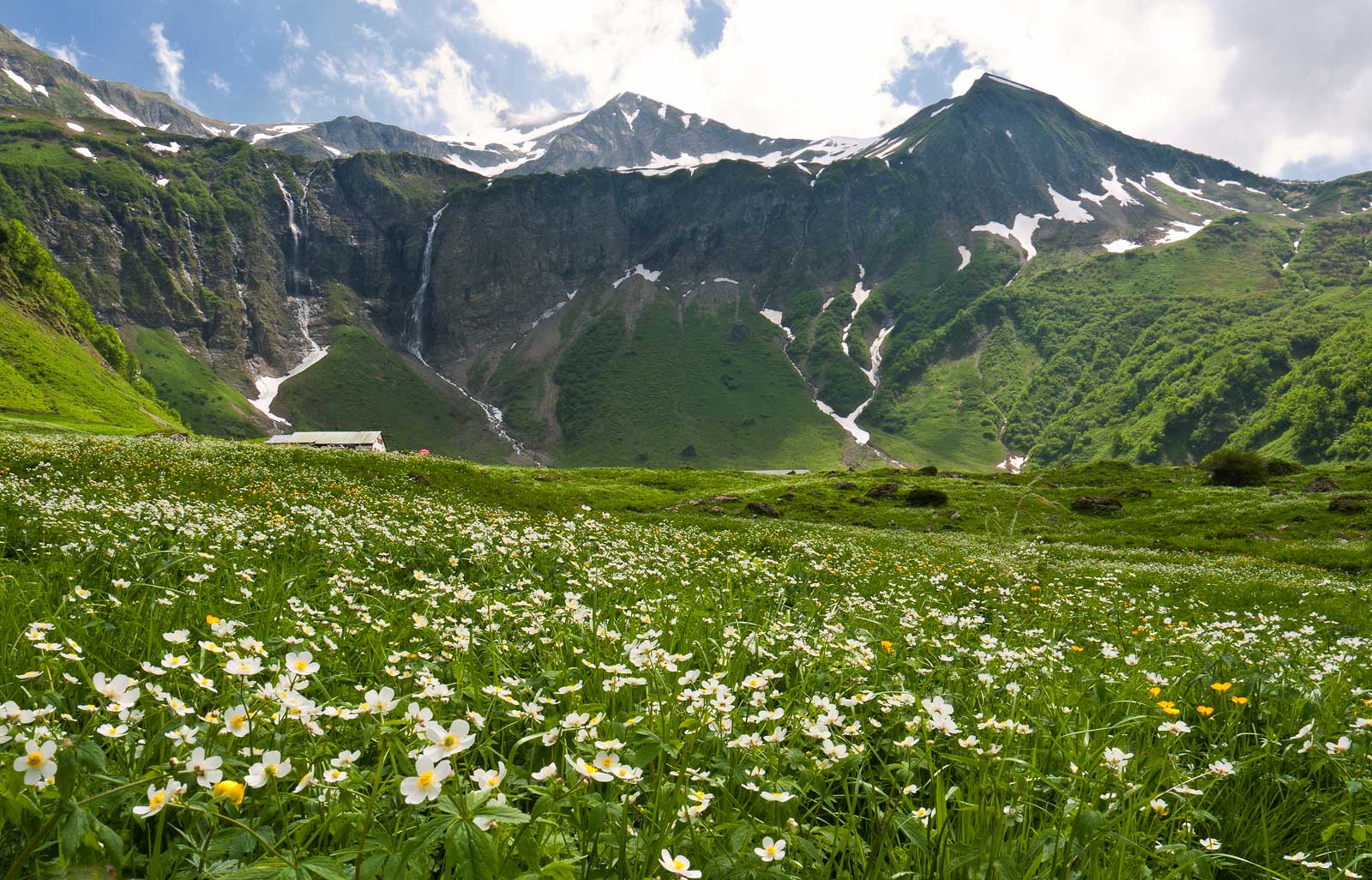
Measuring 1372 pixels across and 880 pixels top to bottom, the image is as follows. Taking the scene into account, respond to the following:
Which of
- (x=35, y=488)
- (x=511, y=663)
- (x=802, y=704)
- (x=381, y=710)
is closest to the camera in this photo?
(x=381, y=710)

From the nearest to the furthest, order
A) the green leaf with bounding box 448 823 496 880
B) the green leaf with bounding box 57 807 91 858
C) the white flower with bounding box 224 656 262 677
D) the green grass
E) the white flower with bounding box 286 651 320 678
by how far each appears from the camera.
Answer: the green leaf with bounding box 57 807 91 858, the green leaf with bounding box 448 823 496 880, the white flower with bounding box 224 656 262 677, the white flower with bounding box 286 651 320 678, the green grass

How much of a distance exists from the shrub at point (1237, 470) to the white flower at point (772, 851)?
77.6 meters

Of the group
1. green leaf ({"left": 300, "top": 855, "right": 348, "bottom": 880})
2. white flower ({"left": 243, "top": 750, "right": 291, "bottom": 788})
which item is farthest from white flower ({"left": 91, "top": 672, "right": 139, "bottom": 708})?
green leaf ({"left": 300, "top": 855, "right": 348, "bottom": 880})

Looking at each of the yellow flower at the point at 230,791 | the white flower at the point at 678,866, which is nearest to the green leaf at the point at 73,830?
the yellow flower at the point at 230,791

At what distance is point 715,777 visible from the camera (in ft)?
10.5

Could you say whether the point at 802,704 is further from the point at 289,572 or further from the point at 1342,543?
the point at 1342,543

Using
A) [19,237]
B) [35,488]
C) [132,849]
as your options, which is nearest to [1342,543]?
[132,849]

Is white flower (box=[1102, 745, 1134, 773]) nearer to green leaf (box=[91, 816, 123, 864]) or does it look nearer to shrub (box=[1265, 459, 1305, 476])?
green leaf (box=[91, 816, 123, 864])

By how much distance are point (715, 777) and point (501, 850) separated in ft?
3.99

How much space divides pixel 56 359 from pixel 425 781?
159313 millimetres

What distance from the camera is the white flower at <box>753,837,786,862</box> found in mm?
2465

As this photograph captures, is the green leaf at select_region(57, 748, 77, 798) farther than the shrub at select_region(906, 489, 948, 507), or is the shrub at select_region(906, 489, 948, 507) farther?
the shrub at select_region(906, 489, 948, 507)

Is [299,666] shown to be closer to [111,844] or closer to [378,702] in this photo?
[378,702]

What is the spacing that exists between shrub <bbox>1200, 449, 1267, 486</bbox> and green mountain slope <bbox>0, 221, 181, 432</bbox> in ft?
405
